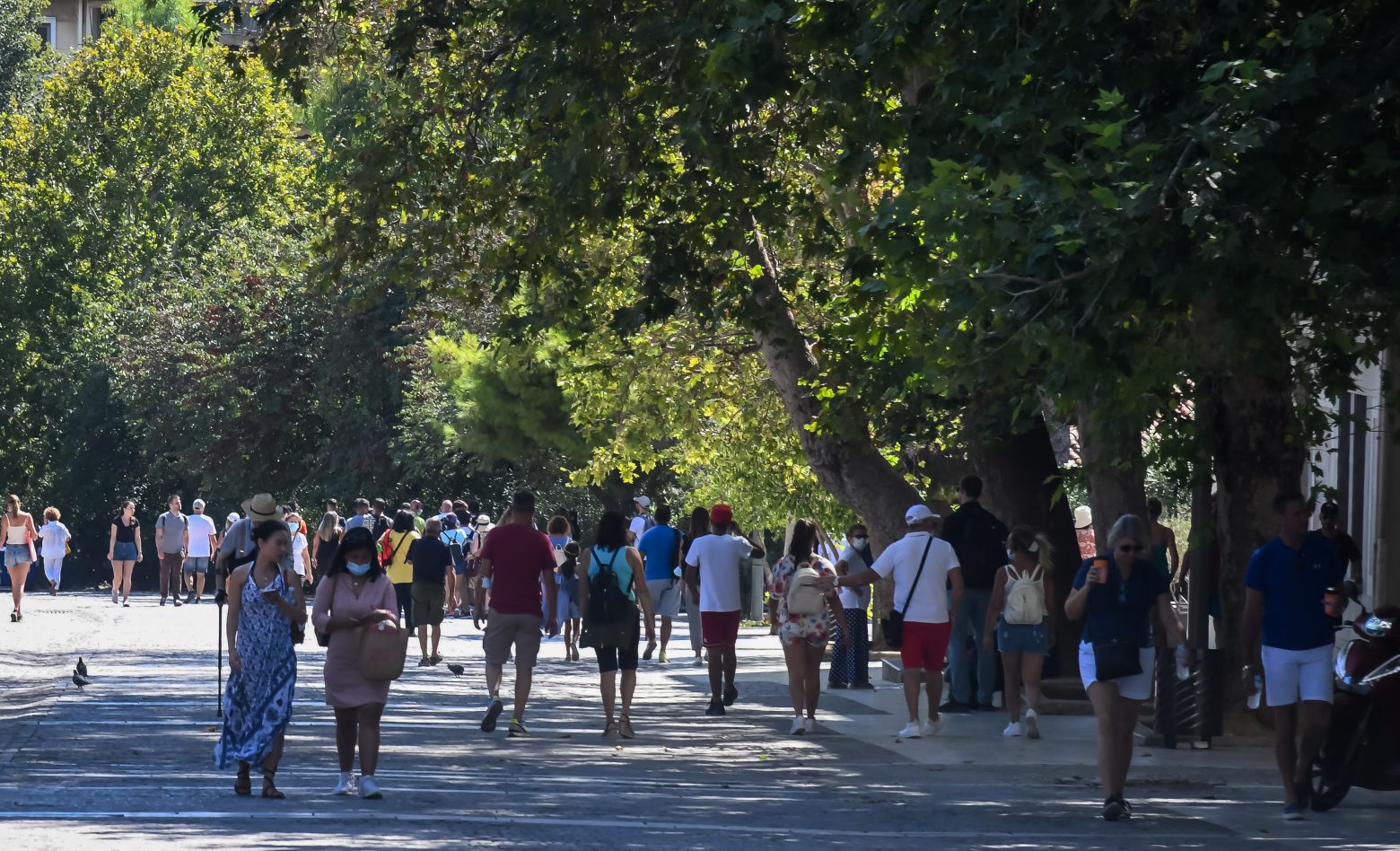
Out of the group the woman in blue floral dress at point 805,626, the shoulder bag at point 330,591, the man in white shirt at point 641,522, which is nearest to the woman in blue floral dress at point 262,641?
the shoulder bag at point 330,591

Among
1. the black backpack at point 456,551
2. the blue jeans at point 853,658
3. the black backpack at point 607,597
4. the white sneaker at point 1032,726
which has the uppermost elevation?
the black backpack at point 456,551

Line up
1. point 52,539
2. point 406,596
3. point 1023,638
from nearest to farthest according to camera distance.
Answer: point 1023,638 < point 406,596 < point 52,539

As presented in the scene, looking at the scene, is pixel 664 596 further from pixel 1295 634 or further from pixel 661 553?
pixel 1295 634

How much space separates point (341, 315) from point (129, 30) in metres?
15.5

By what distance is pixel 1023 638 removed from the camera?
15.7 m

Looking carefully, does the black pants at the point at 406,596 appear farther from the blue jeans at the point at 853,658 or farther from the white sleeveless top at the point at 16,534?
the white sleeveless top at the point at 16,534

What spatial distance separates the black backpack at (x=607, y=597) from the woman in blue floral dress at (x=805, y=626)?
1.39 metres

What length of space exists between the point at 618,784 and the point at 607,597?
110 inches

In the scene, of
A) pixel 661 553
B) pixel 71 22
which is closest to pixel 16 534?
pixel 661 553

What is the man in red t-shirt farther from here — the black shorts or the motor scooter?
the motor scooter

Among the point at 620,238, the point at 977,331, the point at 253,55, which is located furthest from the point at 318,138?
the point at 977,331

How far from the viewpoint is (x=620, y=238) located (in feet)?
74.9

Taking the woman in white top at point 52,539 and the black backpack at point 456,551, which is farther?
the woman in white top at point 52,539

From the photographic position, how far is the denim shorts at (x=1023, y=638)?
15.7m
